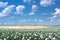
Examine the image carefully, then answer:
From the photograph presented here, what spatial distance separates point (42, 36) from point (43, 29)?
1.08 meters

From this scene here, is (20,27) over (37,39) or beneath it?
over

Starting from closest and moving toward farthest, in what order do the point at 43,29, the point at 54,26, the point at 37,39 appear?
the point at 37,39 → the point at 54,26 → the point at 43,29

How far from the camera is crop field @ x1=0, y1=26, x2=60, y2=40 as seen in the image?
15.5 ft

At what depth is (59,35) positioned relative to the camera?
491 cm

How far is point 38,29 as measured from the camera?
18.7ft

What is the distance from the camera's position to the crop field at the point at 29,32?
4.73 metres

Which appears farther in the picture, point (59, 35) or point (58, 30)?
point (58, 30)

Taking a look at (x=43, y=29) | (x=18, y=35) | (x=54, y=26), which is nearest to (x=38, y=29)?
(x=43, y=29)

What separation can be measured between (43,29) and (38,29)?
0.16 meters

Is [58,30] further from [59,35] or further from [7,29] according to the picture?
[7,29]

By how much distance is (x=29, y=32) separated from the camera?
522 centimetres

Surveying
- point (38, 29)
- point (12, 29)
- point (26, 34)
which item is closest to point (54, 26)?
point (38, 29)

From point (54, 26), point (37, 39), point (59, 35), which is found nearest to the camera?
point (37, 39)

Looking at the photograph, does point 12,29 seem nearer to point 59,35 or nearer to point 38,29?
point 38,29
